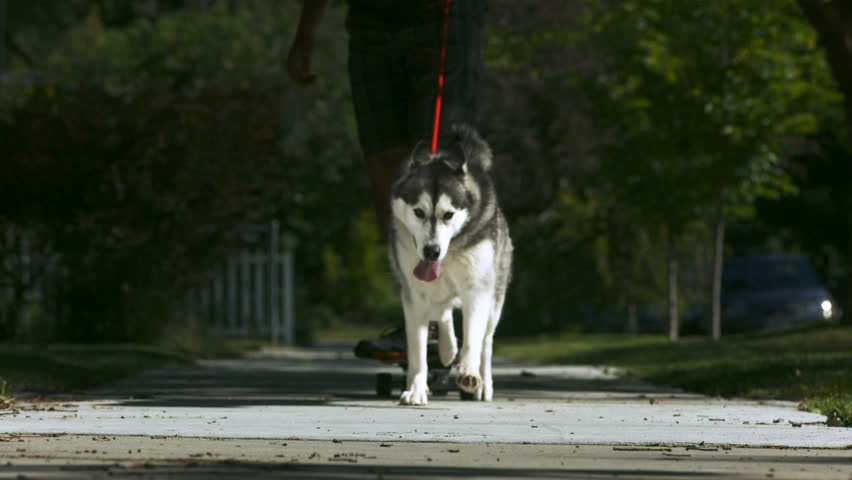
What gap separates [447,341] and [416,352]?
1.01 feet

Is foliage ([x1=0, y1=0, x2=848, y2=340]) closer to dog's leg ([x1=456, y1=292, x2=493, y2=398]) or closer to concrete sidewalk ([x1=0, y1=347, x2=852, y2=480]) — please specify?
concrete sidewalk ([x1=0, y1=347, x2=852, y2=480])

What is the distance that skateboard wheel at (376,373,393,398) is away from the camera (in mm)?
8469

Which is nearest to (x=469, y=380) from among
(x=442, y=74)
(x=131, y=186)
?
(x=442, y=74)

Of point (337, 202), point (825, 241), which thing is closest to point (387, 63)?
point (825, 241)

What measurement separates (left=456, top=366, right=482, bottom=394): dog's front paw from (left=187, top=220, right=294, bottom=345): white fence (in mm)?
13377

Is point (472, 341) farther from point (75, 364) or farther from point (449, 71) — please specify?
point (75, 364)

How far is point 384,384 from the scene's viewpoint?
8.48m

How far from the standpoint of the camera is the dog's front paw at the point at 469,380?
7.53 m

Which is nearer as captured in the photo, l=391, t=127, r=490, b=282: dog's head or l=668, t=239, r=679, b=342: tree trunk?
l=391, t=127, r=490, b=282: dog's head

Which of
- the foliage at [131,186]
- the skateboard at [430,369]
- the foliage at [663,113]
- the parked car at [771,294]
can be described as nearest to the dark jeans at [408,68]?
the skateboard at [430,369]

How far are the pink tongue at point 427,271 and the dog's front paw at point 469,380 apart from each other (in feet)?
1.67

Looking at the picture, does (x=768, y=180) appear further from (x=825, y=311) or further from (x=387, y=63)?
(x=387, y=63)

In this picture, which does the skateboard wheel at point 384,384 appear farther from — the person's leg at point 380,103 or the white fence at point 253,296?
the white fence at point 253,296

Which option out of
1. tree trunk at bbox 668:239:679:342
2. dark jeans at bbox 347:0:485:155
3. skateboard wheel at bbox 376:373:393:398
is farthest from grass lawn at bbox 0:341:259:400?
tree trunk at bbox 668:239:679:342
